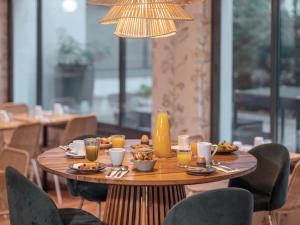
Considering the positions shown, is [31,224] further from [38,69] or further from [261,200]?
[38,69]

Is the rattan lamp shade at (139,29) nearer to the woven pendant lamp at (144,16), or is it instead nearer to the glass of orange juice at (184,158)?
the woven pendant lamp at (144,16)

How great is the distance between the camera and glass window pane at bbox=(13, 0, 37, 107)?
767cm

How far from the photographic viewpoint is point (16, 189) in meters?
2.97

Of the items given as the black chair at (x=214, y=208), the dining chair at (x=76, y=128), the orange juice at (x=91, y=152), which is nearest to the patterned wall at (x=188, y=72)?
the dining chair at (x=76, y=128)

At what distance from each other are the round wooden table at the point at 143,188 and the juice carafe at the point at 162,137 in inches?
2.4

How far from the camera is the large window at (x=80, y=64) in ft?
20.5

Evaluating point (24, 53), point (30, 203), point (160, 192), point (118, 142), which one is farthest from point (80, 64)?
point (30, 203)

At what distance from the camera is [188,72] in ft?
17.2

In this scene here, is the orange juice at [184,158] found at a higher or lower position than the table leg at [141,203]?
higher

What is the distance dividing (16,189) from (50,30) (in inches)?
185

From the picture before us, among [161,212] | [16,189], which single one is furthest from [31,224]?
[161,212]

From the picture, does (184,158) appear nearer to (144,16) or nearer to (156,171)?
(156,171)

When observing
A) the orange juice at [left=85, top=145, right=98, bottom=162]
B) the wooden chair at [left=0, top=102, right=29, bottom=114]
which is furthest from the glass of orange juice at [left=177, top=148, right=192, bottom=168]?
the wooden chair at [left=0, top=102, right=29, bottom=114]

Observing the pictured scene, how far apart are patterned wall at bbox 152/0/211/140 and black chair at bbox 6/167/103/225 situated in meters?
2.44
